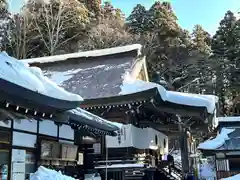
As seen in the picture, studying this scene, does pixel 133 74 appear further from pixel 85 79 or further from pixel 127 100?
pixel 127 100

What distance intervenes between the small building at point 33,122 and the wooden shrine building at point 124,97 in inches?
102

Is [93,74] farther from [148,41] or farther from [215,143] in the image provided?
[148,41]

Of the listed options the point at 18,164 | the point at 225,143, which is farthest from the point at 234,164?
the point at 18,164

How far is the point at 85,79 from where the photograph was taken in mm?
16312

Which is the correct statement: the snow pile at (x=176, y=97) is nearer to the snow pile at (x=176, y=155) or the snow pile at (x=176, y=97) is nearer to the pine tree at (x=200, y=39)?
the snow pile at (x=176, y=155)

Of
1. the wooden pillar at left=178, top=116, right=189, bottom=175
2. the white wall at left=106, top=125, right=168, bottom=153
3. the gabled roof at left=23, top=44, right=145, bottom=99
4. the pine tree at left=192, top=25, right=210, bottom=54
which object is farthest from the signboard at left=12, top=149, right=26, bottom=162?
the pine tree at left=192, top=25, right=210, bottom=54

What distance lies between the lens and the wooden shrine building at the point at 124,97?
506 inches

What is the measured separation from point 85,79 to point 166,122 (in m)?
4.60

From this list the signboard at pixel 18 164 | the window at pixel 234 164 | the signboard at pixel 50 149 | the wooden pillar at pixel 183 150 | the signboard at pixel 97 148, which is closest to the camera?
the signboard at pixel 18 164

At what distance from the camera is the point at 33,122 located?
26.6 feet

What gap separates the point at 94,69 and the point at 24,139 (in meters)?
9.87

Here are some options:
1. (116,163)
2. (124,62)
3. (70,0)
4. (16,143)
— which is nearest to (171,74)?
(70,0)

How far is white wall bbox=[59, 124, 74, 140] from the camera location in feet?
31.3

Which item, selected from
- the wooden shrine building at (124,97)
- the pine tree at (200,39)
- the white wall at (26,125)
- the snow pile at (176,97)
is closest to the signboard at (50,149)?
the white wall at (26,125)
